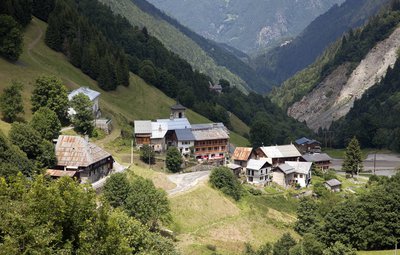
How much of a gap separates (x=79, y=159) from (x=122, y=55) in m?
72.2

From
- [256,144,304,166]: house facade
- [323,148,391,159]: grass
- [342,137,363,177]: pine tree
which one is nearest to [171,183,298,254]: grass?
[256,144,304,166]: house facade

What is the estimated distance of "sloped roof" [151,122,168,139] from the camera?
9799cm

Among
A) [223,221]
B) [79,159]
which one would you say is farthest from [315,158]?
[79,159]

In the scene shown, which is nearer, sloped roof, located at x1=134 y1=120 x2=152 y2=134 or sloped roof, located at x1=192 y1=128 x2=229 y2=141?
sloped roof, located at x1=134 y1=120 x2=152 y2=134

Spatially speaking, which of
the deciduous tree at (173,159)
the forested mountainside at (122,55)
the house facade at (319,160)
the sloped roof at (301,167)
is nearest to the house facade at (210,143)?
the deciduous tree at (173,159)

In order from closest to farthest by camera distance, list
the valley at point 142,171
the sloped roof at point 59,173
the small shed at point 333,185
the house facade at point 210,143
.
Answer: the valley at point 142,171 → the sloped roof at point 59,173 → the small shed at point 333,185 → the house facade at point 210,143

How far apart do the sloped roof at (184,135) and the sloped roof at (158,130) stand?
2.47 meters

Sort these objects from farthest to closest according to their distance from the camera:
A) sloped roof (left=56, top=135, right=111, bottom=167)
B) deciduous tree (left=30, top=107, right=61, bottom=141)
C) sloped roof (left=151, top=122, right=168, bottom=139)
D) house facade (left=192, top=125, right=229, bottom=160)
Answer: house facade (left=192, top=125, right=229, bottom=160) < sloped roof (left=151, top=122, right=168, bottom=139) < deciduous tree (left=30, top=107, right=61, bottom=141) < sloped roof (left=56, top=135, right=111, bottom=167)

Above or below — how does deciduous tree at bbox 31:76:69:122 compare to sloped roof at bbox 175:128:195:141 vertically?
above

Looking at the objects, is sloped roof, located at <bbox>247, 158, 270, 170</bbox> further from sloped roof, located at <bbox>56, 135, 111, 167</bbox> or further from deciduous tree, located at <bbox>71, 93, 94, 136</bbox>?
sloped roof, located at <bbox>56, 135, 111, 167</bbox>

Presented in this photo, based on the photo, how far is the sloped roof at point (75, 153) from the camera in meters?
69.7

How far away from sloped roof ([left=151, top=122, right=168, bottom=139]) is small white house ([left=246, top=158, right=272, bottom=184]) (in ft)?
57.0

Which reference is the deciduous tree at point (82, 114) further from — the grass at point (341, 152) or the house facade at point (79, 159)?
the grass at point (341, 152)

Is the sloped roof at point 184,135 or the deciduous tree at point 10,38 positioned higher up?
the deciduous tree at point 10,38
